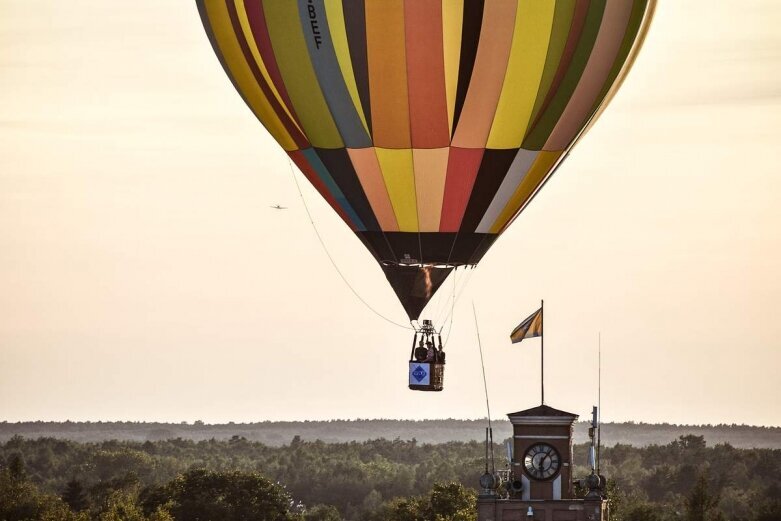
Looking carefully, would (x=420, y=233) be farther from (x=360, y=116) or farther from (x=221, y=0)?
(x=221, y=0)

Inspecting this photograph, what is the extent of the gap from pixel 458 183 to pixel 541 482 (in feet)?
121

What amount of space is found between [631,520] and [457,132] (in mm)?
115485

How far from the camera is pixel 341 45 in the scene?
71188 mm

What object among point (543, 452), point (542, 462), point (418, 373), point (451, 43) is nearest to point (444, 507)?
point (542, 462)

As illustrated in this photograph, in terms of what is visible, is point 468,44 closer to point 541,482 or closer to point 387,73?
point 387,73

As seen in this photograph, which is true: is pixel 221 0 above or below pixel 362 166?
above

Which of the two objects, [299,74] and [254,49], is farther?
[254,49]

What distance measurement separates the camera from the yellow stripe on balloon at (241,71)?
74.9 metres

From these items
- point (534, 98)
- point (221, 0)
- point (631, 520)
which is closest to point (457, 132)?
point (534, 98)

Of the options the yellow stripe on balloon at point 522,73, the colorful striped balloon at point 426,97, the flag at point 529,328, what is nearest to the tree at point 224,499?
the flag at point 529,328

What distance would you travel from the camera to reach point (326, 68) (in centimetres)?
7206

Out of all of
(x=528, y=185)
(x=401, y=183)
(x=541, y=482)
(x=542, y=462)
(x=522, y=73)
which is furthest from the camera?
(x=541, y=482)

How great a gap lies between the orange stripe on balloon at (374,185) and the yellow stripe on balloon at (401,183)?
0.17m

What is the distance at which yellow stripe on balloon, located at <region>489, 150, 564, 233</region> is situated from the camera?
74688mm
